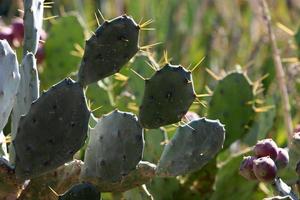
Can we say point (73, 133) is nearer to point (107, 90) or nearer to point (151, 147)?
point (151, 147)

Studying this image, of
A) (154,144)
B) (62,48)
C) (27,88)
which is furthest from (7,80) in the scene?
(62,48)

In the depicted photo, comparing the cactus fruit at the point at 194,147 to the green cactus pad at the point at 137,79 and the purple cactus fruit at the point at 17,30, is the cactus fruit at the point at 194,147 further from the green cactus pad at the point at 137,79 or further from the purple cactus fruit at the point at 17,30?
the purple cactus fruit at the point at 17,30

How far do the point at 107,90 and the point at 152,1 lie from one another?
1.51 metres

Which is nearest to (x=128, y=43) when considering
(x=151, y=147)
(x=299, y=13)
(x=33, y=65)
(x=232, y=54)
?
(x=33, y=65)

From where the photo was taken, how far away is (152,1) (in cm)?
433

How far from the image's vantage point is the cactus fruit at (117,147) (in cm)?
188

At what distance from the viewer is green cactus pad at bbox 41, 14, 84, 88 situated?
3332 millimetres

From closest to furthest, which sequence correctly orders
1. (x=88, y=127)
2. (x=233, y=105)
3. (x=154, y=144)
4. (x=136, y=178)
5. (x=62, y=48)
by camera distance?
1. (x=88, y=127)
2. (x=136, y=178)
3. (x=154, y=144)
4. (x=233, y=105)
5. (x=62, y=48)

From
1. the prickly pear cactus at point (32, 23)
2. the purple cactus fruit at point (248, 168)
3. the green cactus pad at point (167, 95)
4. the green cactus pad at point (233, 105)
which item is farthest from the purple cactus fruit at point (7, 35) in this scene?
the purple cactus fruit at point (248, 168)

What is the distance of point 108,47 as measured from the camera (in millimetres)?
1925

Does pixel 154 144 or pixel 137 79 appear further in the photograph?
pixel 137 79

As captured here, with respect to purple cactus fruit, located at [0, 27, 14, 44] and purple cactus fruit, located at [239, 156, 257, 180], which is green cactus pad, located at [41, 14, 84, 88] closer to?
purple cactus fruit, located at [0, 27, 14, 44]

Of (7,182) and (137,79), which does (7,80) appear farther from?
(137,79)

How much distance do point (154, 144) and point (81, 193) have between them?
73cm
